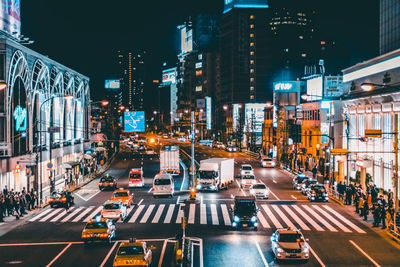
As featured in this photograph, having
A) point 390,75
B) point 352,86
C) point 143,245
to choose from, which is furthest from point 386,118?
point 143,245

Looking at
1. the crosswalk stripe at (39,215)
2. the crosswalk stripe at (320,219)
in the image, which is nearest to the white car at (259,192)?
the crosswalk stripe at (320,219)

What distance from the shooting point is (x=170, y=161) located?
57750 mm

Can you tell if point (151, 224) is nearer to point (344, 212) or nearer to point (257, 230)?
point (257, 230)

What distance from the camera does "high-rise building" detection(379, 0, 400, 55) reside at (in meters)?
51.3

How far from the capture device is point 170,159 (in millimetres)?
57562

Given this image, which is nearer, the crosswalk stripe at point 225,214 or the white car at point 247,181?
the crosswalk stripe at point 225,214

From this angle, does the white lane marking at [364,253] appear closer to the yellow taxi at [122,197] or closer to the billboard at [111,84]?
the yellow taxi at [122,197]

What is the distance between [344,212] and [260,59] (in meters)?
122

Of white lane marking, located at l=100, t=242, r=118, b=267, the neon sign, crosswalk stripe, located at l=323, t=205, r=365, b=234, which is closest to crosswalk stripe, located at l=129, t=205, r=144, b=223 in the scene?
white lane marking, located at l=100, t=242, r=118, b=267

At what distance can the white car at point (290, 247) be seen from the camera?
2092 centimetres

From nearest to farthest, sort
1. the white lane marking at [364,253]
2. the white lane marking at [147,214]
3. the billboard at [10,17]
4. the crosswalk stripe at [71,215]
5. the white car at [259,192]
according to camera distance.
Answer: the white lane marking at [364,253] < the white lane marking at [147,214] < the crosswalk stripe at [71,215] < the white car at [259,192] < the billboard at [10,17]

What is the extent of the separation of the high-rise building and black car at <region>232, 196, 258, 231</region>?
32102mm

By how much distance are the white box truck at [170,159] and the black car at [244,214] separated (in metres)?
27.8

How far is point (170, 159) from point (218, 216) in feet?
82.0
